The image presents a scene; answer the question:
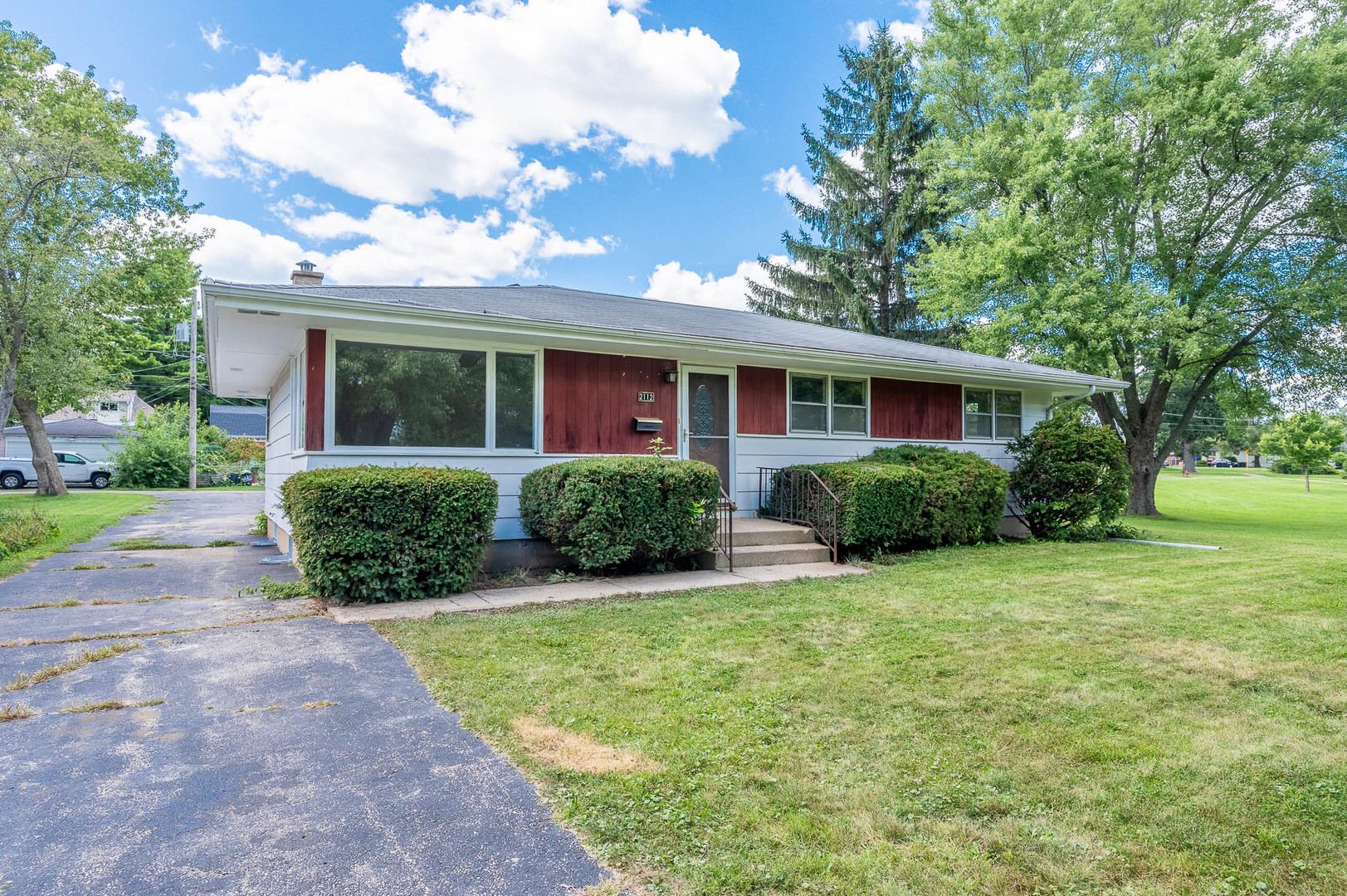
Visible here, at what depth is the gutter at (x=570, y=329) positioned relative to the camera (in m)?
5.99

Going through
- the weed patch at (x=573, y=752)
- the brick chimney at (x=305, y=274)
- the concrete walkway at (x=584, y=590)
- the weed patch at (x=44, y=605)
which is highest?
the brick chimney at (x=305, y=274)

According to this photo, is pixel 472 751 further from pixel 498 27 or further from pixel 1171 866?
pixel 498 27

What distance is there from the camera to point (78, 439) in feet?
102

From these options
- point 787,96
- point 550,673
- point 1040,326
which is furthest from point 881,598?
point 787,96

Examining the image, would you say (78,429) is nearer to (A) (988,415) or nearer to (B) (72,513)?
(B) (72,513)

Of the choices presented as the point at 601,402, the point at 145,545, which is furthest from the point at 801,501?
the point at 145,545

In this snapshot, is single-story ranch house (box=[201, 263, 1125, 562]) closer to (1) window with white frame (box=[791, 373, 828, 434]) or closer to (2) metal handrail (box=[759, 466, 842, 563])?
(1) window with white frame (box=[791, 373, 828, 434])

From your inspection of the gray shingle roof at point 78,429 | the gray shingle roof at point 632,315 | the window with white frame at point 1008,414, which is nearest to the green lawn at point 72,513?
the gray shingle roof at point 632,315

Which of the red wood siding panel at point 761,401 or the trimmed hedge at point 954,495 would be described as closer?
the trimmed hedge at point 954,495

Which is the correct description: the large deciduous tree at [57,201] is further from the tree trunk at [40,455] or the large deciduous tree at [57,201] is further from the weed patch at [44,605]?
the weed patch at [44,605]

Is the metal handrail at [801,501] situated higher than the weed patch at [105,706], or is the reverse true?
the metal handrail at [801,501]

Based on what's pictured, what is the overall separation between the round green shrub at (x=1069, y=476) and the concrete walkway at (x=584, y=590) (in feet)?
15.2

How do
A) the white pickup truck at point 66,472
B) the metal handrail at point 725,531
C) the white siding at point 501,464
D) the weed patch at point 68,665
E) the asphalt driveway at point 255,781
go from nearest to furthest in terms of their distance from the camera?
the asphalt driveway at point 255,781, the weed patch at point 68,665, the white siding at point 501,464, the metal handrail at point 725,531, the white pickup truck at point 66,472

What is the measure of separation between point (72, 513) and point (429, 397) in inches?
480
